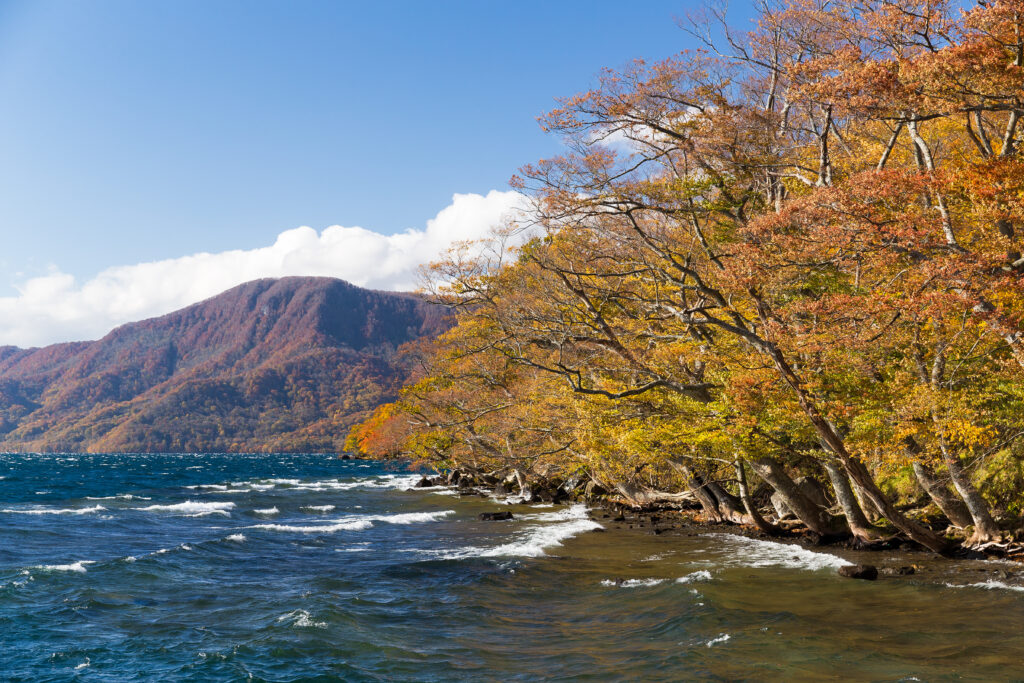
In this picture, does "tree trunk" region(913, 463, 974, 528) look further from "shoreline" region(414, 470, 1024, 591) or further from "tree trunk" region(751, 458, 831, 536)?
"tree trunk" region(751, 458, 831, 536)

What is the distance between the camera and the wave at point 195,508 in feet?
125

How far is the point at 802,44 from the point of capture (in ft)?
50.9

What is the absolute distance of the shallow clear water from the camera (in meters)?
11.3

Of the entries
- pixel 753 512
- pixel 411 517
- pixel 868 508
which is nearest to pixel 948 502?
pixel 868 508

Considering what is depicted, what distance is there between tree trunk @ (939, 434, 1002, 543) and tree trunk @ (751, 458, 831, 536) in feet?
14.7

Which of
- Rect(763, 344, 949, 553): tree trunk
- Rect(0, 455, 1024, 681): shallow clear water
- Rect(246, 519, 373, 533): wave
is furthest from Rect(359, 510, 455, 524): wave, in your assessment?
Rect(763, 344, 949, 553): tree trunk

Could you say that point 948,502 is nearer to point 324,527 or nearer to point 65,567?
point 324,527

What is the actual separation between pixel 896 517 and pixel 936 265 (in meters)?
9.01

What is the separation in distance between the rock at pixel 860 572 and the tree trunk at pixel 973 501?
301cm

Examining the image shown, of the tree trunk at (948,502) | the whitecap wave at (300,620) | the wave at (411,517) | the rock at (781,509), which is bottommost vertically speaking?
the wave at (411,517)

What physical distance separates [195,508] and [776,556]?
3390 centimetres

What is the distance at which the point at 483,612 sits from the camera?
15344 millimetres

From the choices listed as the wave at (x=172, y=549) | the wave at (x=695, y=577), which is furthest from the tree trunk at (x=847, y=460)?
the wave at (x=172, y=549)

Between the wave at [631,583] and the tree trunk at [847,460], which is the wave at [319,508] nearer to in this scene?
the wave at [631,583]
